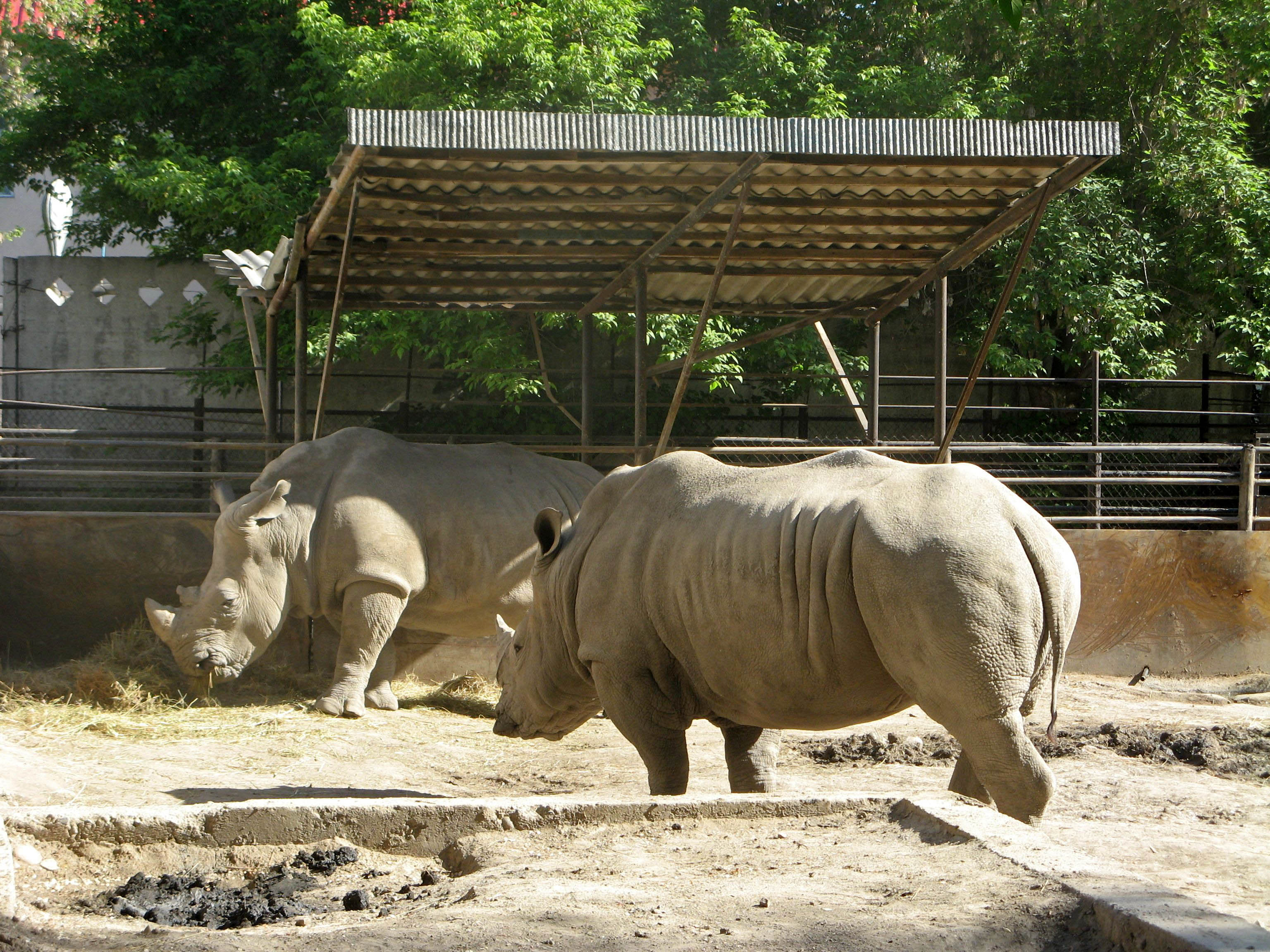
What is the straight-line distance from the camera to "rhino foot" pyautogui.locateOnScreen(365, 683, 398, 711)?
8070 mm

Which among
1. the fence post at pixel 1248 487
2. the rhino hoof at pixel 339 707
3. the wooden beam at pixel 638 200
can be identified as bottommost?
the rhino hoof at pixel 339 707

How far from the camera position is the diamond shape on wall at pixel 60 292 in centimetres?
1606

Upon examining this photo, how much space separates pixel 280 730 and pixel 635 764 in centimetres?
197

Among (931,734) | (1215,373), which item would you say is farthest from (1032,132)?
(1215,373)

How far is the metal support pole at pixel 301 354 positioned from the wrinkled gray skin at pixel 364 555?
0.92 metres

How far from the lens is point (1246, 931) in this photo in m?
2.49

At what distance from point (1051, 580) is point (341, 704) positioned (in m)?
4.71

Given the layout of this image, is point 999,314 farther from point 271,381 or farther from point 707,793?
point 271,381

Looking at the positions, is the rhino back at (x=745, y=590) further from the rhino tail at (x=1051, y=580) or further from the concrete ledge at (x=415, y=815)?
the concrete ledge at (x=415, y=815)

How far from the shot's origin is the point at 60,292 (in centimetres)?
1614

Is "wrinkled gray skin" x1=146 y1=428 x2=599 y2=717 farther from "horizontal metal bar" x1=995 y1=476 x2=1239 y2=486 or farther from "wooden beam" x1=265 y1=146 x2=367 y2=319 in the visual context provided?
"horizontal metal bar" x1=995 y1=476 x2=1239 y2=486

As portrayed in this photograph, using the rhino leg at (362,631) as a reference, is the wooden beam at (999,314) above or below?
above

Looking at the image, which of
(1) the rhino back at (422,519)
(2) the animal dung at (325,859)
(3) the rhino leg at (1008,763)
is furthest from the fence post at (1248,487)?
(2) the animal dung at (325,859)

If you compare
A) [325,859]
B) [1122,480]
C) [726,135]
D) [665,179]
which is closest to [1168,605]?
[1122,480]
